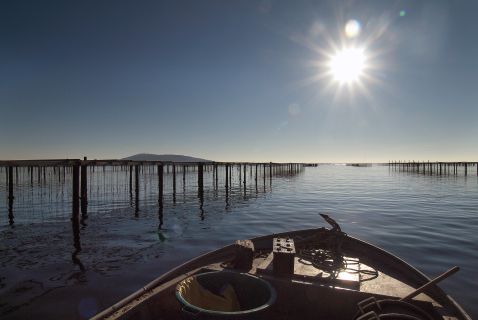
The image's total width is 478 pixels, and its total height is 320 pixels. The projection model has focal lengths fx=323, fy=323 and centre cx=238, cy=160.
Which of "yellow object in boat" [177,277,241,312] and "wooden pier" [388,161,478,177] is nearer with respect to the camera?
"yellow object in boat" [177,277,241,312]

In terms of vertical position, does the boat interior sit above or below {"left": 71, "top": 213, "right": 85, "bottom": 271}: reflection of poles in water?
above

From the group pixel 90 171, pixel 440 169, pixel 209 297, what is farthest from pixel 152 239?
pixel 440 169

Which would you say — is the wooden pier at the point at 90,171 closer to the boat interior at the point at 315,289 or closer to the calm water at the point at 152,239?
the calm water at the point at 152,239

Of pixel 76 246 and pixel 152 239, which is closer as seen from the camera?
pixel 76 246

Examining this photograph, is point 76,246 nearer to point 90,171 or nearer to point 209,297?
point 209,297

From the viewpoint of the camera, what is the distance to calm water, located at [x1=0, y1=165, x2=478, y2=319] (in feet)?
26.9

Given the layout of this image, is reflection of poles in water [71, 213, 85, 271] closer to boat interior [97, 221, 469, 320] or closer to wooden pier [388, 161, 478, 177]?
boat interior [97, 221, 469, 320]

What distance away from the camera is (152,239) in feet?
45.1

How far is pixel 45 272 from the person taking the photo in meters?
9.58

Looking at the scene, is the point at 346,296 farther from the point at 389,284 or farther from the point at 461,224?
the point at 461,224

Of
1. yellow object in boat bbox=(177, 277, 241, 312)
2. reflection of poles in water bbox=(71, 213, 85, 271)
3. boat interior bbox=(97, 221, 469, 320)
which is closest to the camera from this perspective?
boat interior bbox=(97, 221, 469, 320)

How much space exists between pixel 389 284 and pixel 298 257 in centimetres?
204

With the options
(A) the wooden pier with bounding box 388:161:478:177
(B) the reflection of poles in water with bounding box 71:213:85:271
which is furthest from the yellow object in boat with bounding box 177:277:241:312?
(A) the wooden pier with bounding box 388:161:478:177

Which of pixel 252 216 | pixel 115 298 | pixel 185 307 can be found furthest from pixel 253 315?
pixel 252 216
